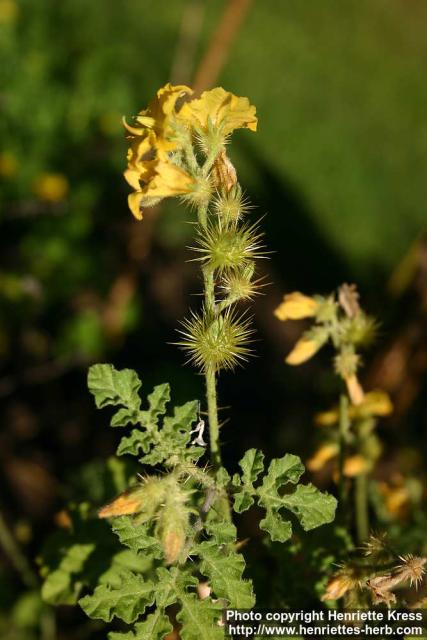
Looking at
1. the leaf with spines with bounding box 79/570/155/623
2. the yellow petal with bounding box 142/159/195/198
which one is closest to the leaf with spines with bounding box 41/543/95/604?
the leaf with spines with bounding box 79/570/155/623

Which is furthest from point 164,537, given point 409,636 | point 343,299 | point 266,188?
point 266,188

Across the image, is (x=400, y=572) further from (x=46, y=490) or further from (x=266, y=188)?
(x=266, y=188)

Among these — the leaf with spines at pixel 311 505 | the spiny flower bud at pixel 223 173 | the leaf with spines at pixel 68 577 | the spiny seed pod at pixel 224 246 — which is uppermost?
the spiny flower bud at pixel 223 173

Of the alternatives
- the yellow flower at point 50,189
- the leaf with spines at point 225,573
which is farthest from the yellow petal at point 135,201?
the yellow flower at point 50,189

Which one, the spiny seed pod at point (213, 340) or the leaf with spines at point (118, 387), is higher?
the spiny seed pod at point (213, 340)

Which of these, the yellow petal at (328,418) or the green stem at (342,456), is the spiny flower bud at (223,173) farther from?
the yellow petal at (328,418)

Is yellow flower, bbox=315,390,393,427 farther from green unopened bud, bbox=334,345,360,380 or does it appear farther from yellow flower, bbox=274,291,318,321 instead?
yellow flower, bbox=274,291,318,321

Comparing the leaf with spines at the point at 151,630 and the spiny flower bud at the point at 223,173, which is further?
the spiny flower bud at the point at 223,173
